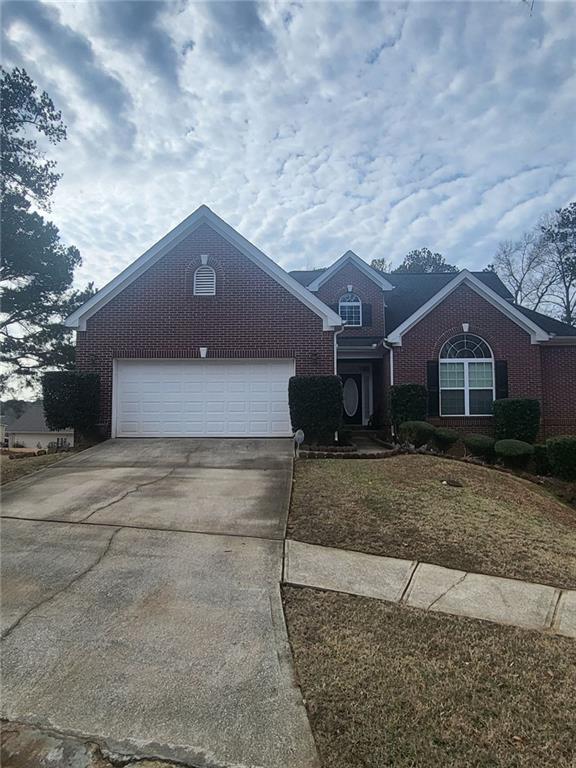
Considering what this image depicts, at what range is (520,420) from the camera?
1344cm

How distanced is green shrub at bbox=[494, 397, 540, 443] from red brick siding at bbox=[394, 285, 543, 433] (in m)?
0.79

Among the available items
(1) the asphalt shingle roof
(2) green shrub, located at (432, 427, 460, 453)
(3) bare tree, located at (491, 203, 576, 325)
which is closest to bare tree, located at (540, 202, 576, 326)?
(3) bare tree, located at (491, 203, 576, 325)

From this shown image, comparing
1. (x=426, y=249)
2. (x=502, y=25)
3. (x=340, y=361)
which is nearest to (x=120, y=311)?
(x=340, y=361)

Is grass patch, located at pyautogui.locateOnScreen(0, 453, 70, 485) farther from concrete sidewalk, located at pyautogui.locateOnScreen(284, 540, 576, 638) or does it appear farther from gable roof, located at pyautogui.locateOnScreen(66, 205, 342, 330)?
concrete sidewalk, located at pyautogui.locateOnScreen(284, 540, 576, 638)

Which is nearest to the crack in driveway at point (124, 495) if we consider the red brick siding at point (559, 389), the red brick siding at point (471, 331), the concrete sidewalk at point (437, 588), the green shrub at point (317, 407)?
the concrete sidewalk at point (437, 588)

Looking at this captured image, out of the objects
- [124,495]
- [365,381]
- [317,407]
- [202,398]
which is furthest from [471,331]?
[124,495]

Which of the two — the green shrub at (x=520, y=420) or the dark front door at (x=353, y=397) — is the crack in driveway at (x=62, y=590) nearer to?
the green shrub at (x=520, y=420)

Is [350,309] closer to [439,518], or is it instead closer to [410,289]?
[410,289]

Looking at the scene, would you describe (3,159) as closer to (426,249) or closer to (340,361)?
(340,361)

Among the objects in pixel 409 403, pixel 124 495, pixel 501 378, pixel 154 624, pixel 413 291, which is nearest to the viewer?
pixel 154 624

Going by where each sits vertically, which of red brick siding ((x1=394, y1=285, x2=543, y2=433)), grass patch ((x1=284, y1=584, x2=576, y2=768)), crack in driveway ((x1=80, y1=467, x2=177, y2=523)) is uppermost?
red brick siding ((x1=394, y1=285, x2=543, y2=433))

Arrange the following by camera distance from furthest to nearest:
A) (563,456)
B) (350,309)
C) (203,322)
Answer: (350,309) < (203,322) < (563,456)

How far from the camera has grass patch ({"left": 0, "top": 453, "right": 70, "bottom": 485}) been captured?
29.0ft

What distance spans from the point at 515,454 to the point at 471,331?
4.73 metres
